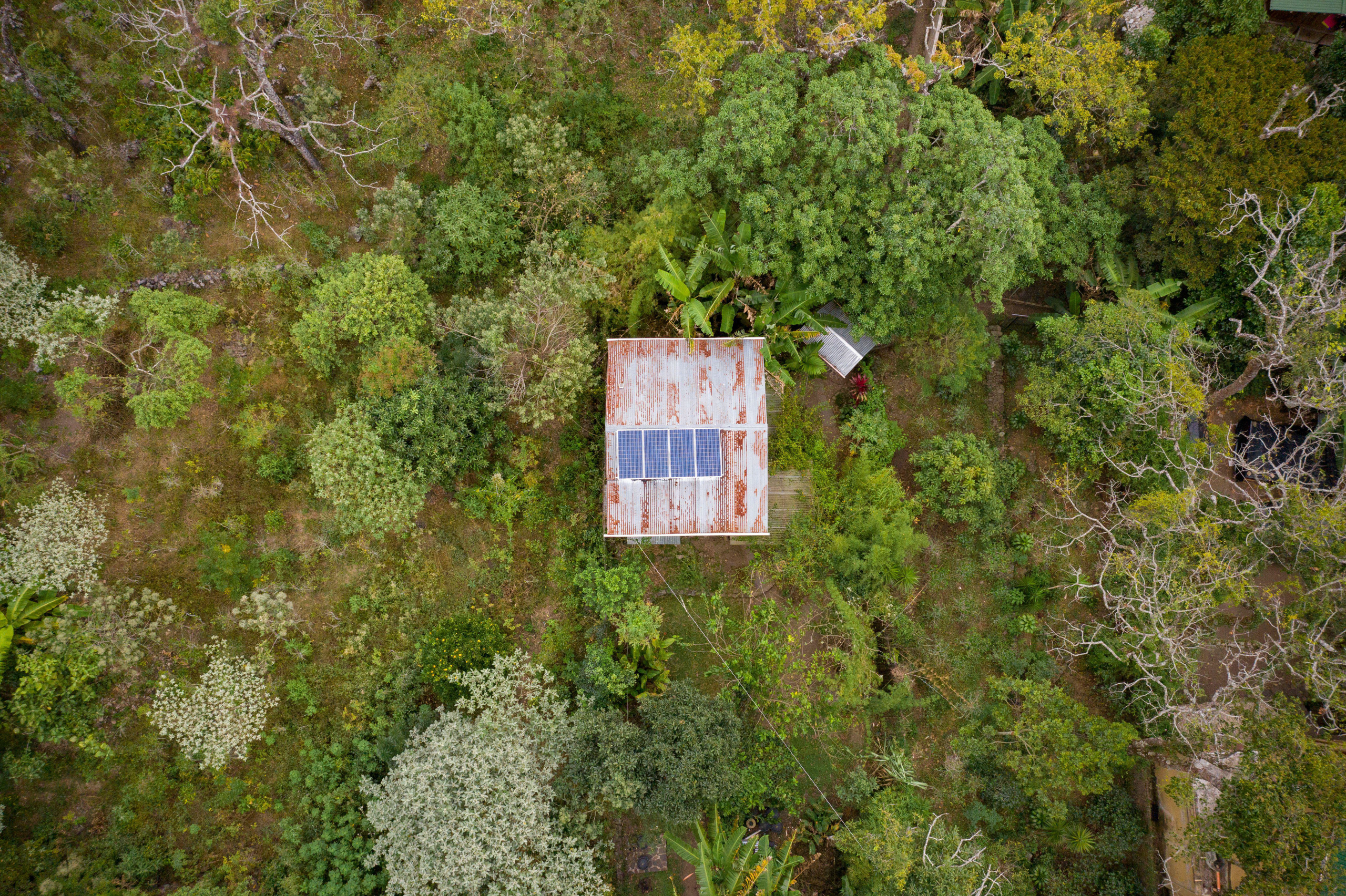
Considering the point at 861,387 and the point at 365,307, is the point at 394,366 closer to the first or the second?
the point at 365,307

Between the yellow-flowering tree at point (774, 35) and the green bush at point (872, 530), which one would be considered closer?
the yellow-flowering tree at point (774, 35)

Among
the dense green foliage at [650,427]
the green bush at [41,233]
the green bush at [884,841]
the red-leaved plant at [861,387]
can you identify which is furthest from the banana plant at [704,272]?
the green bush at [41,233]

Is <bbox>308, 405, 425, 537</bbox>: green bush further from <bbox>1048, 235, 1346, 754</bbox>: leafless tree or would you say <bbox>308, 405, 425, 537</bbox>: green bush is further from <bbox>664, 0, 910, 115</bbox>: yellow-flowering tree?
<bbox>1048, 235, 1346, 754</bbox>: leafless tree

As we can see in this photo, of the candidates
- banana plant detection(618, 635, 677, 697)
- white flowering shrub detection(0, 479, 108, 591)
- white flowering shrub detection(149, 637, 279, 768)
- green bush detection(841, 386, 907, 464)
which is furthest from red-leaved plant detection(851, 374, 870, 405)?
white flowering shrub detection(0, 479, 108, 591)

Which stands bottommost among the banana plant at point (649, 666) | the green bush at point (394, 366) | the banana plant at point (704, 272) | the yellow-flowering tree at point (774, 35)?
the banana plant at point (649, 666)

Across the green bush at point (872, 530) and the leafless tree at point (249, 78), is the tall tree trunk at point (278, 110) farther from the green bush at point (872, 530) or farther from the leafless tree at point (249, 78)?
the green bush at point (872, 530)

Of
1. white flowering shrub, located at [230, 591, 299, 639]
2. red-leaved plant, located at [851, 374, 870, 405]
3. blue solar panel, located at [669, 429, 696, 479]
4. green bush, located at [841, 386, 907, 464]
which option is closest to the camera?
blue solar panel, located at [669, 429, 696, 479]

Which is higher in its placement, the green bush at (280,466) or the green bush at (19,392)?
the green bush at (19,392)
